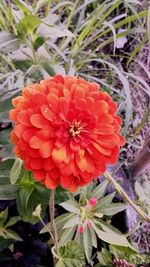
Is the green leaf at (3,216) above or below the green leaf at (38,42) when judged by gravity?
below

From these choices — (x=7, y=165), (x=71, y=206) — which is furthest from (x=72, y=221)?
(x=7, y=165)

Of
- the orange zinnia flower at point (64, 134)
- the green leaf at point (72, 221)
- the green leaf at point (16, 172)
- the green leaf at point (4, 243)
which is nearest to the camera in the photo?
the orange zinnia flower at point (64, 134)

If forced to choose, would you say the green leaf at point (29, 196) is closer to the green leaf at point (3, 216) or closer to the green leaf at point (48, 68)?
the green leaf at point (3, 216)

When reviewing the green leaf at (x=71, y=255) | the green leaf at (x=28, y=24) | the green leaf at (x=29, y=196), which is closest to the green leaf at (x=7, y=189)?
the green leaf at (x=29, y=196)

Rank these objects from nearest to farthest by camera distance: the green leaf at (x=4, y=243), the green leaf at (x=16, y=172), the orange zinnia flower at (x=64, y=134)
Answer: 1. the orange zinnia flower at (x=64, y=134)
2. the green leaf at (x=16, y=172)
3. the green leaf at (x=4, y=243)

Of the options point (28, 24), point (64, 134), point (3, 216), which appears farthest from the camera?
point (3, 216)

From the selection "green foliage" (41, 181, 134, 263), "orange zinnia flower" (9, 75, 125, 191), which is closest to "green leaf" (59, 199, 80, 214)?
"green foliage" (41, 181, 134, 263)

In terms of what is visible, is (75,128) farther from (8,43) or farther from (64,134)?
(8,43)

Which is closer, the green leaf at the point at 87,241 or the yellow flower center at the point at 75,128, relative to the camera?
the yellow flower center at the point at 75,128
